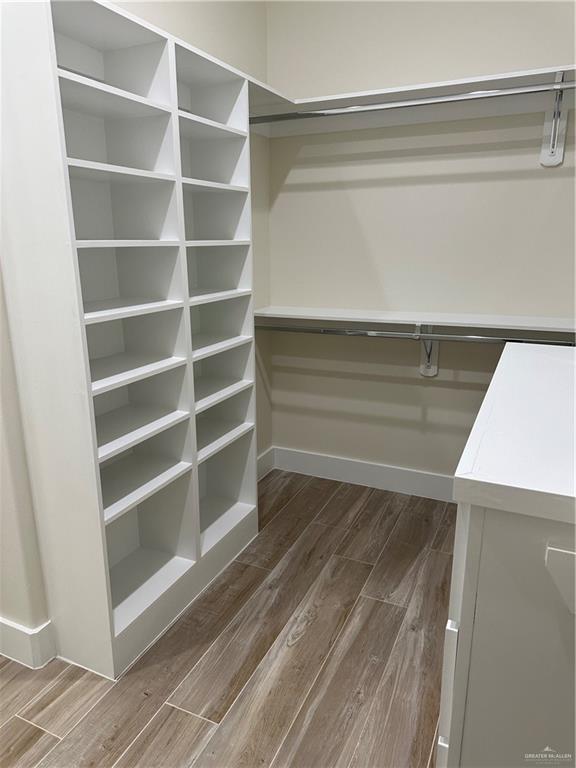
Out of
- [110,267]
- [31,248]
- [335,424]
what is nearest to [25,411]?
[31,248]

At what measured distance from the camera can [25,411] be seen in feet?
5.20

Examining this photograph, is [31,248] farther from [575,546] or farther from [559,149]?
[559,149]

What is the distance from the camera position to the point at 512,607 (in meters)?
0.94

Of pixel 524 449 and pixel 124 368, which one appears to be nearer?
pixel 524 449

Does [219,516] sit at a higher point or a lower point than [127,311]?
lower

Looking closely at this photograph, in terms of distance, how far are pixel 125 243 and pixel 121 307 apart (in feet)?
0.70

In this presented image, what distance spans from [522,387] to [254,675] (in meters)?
1.17

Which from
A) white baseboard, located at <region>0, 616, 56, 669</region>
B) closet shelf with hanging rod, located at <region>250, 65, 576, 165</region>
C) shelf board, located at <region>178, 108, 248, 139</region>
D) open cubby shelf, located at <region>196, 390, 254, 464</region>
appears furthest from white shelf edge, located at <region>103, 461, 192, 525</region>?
closet shelf with hanging rod, located at <region>250, 65, 576, 165</region>

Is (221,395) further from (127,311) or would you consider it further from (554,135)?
(554,135)

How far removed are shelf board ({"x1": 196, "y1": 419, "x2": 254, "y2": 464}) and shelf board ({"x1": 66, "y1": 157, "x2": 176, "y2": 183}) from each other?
96cm

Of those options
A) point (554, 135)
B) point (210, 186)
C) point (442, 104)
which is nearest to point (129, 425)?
point (210, 186)

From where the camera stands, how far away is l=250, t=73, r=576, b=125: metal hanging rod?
197 cm

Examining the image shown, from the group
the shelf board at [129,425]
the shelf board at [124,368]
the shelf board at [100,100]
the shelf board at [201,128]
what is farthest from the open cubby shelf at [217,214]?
the shelf board at [129,425]

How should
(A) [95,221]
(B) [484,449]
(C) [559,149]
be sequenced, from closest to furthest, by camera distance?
(B) [484,449] → (A) [95,221] → (C) [559,149]
